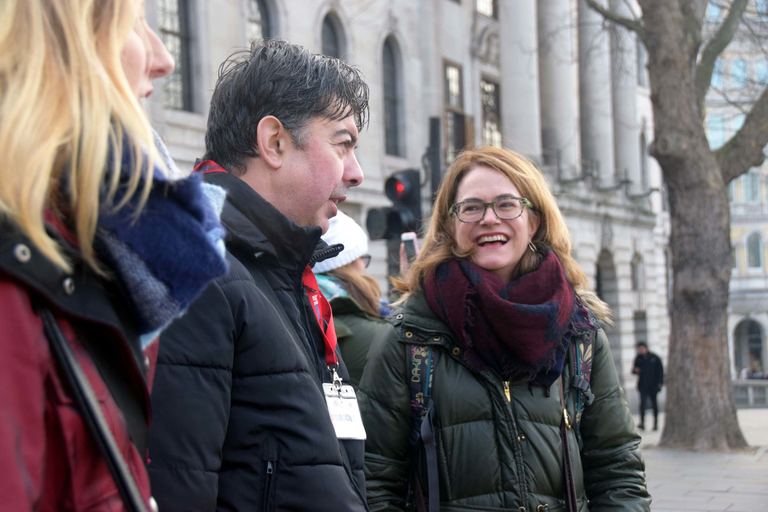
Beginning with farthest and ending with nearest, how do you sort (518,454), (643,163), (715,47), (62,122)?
(643,163) < (715,47) < (518,454) < (62,122)

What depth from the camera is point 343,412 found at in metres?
2.20

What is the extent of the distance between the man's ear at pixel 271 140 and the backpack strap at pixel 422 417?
3.44ft

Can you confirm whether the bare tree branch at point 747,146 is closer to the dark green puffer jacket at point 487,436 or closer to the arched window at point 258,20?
the arched window at point 258,20

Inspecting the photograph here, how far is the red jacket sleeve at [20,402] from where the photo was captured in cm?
104

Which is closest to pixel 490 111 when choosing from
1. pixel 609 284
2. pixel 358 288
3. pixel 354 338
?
pixel 609 284

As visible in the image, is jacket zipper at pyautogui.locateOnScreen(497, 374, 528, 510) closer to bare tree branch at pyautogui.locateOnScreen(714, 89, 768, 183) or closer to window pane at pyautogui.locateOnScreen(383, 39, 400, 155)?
bare tree branch at pyautogui.locateOnScreen(714, 89, 768, 183)

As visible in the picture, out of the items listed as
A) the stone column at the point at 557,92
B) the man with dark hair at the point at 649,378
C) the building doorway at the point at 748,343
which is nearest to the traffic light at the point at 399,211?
the man with dark hair at the point at 649,378

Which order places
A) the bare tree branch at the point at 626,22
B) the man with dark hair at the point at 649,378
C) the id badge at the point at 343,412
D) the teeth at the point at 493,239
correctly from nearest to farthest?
the id badge at the point at 343,412, the teeth at the point at 493,239, the bare tree branch at the point at 626,22, the man with dark hair at the point at 649,378

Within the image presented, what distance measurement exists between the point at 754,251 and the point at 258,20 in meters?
49.5

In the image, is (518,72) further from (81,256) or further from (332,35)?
(81,256)

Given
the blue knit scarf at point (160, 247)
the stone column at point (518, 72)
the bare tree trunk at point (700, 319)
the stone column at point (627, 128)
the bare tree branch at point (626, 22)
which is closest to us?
the blue knit scarf at point (160, 247)

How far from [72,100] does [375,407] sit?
199 cm

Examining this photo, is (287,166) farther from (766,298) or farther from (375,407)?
(766,298)

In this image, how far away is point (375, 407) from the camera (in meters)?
3.01
